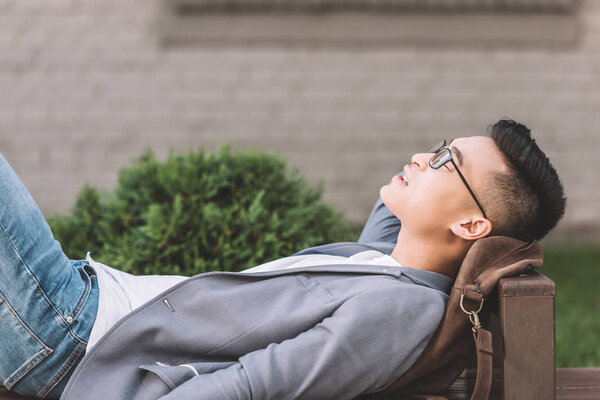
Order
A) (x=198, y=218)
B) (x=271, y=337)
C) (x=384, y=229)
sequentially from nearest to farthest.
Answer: (x=271, y=337) → (x=384, y=229) → (x=198, y=218)

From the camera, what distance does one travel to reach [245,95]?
6.25 m

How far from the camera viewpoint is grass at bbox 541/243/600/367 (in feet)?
13.6

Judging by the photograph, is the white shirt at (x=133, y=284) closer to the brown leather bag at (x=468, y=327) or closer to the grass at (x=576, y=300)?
the brown leather bag at (x=468, y=327)

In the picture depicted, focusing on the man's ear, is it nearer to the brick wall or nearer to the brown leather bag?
the brown leather bag

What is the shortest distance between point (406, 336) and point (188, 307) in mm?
706

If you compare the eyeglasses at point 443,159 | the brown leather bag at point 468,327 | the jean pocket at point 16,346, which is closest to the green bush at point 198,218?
the jean pocket at point 16,346

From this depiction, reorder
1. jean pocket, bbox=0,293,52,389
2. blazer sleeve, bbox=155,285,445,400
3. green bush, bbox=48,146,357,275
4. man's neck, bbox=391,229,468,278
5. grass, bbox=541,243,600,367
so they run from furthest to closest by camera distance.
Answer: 1. grass, bbox=541,243,600,367
2. green bush, bbox=48,146,357,275
3. man's neck, bbox=391,229,468,278
4. jean pocket, bbox=0,293,52,389
5. blazer sleeve, bbox=155,285,445,400

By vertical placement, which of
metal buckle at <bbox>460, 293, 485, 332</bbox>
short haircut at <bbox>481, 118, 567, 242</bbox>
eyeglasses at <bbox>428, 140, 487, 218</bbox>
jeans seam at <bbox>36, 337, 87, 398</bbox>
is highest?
eyeglasses at <bbox>428, 140, 487, 218</bbox>

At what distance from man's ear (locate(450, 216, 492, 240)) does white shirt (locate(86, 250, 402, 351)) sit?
0.25m

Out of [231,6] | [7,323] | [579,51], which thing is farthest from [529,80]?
[7,323]

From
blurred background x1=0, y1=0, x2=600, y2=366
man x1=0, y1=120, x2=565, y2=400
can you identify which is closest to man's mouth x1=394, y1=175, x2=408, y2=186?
man x1=0, y1=120, x2=565, y2=400

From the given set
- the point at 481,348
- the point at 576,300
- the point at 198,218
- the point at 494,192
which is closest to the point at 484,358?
the point at 481,348

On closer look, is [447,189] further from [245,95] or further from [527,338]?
[245,95]

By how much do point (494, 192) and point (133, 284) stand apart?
132 centimetres
